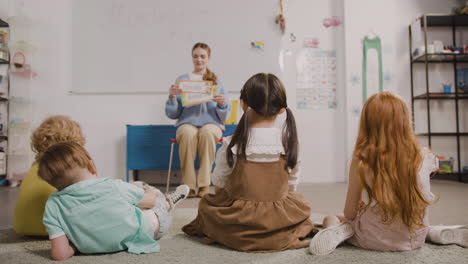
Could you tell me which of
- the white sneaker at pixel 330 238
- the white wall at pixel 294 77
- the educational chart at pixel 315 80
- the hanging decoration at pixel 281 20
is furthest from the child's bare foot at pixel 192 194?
the hanging decoration at pixel 281 20

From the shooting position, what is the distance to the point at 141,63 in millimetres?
3201

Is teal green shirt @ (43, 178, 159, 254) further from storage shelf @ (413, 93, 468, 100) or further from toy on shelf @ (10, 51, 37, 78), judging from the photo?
storage shelf @ (413, 93, 468, 100)

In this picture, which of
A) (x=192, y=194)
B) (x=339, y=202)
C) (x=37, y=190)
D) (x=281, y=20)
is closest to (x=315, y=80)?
(x=281, y=20)

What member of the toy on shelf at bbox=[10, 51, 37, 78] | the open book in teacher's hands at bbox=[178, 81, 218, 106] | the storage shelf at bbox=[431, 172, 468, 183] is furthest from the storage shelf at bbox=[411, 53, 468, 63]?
the toy on shelf at bbox=[10, 51, 37, 78]

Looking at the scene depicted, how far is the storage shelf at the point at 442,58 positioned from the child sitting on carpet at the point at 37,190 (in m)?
3.16

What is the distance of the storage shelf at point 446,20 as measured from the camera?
10.4ft

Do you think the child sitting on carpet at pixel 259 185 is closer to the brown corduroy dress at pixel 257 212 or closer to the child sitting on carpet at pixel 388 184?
the brown corduroy dress at pixel 257 212

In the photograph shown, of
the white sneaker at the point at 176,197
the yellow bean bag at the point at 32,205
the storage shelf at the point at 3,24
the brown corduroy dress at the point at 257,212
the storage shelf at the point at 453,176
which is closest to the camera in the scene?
the brown corduroy dress at the point at 257,212

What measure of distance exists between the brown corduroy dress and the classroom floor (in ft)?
2.35

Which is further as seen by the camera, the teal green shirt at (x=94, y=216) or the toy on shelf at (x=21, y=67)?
the toy on shelf at (x=21, y=67)

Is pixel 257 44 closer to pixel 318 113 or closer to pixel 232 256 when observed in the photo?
pixel 318 113

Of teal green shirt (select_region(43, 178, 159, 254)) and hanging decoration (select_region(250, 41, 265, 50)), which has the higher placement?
hanging decoration (select_region(250, 41, 265, 50))

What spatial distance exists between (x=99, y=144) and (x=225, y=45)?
156 centimetres

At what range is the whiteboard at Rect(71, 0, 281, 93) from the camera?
10.5ft
